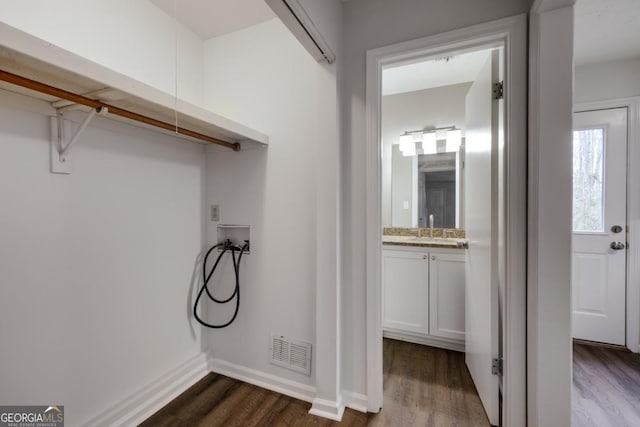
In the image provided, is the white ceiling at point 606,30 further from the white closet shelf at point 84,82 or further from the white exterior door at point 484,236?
the white closet shelf at point 84,82

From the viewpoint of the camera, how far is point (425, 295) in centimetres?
245

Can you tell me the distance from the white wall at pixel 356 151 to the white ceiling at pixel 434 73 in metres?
0.82

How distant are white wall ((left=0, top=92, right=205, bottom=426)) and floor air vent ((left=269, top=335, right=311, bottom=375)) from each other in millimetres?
649

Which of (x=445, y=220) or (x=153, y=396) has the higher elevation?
(x=445, y=220)

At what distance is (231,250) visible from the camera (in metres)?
2.01

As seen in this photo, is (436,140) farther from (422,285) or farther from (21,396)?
(21,396)

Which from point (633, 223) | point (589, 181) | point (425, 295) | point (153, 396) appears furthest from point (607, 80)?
point (153, 396)

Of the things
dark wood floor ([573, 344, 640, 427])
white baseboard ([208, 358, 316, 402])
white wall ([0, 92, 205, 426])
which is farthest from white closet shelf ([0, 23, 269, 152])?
dark wood floor ([573, 344, 640, 427])

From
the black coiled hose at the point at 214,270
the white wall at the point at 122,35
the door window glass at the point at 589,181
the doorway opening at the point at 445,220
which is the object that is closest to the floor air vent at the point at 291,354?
the black coiled hose at the point at 214,270

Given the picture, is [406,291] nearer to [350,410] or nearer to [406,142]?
[350,410]

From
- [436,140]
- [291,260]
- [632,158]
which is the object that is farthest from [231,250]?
[632,158]

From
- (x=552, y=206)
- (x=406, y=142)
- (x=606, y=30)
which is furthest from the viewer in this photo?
(x=406, y=142)

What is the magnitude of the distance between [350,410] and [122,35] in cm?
266

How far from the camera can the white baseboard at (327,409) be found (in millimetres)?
1607
